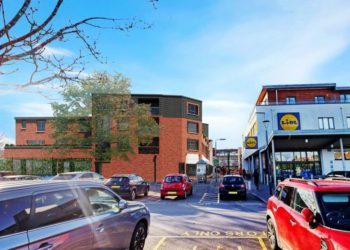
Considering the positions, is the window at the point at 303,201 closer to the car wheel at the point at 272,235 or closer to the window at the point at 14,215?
the car wheel at the point at 272,235

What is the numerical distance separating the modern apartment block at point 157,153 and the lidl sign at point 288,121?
13.1 m

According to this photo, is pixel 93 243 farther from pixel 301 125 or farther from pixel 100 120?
pixel 301 125

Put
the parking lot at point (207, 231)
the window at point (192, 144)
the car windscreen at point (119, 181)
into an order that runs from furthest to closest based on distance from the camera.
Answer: the window at point (192, 144)
the car windscreen at point (119, 181)
the parking lot at point (207, 231)

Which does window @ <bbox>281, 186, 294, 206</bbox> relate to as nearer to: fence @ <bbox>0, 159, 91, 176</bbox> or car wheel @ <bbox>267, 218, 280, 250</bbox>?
car wheel @ <bbox>267, 218, 280, 250</bbox>

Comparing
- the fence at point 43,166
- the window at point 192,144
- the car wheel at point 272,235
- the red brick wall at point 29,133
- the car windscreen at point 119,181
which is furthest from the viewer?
the red brick wall at point 29,133

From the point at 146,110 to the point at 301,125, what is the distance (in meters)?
16.1

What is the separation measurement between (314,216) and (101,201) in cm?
333

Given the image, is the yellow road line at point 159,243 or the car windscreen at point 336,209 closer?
the car windscreen at point 336,209

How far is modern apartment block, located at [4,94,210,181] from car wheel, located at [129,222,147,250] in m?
31.8

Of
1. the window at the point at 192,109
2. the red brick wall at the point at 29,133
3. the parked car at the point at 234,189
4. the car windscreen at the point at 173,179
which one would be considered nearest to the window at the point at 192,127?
the window at the point at 192,109

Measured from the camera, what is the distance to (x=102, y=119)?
33.3 meters

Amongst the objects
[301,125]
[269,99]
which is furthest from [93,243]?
[269,99]

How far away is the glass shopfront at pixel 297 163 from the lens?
33.4m

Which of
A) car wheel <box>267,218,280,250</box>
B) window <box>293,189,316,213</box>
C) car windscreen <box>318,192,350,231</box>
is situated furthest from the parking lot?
car windscreen <box>318,192,350,231</box>
